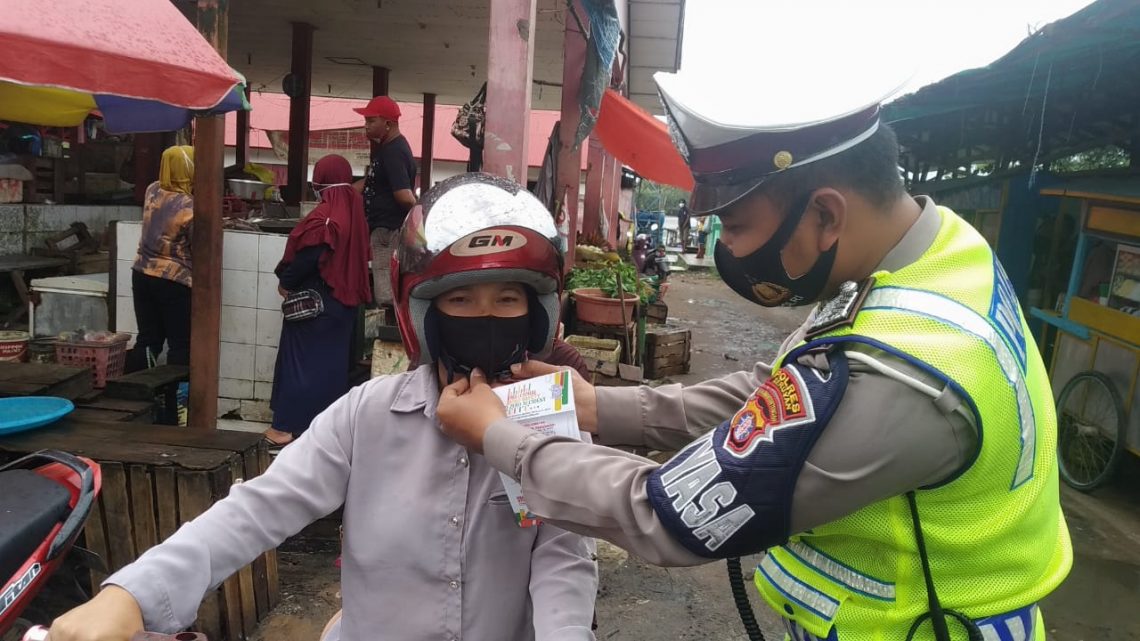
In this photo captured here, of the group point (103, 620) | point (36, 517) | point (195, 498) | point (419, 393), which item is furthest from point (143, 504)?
point (103, 620)

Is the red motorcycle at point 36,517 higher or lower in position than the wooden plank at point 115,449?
higher

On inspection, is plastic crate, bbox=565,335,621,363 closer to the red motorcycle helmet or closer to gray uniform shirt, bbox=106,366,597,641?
the red motorcycle helmet

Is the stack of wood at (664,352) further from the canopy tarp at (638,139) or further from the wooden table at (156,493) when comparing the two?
the wooden table at (156,493)

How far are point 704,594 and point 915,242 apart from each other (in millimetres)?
3401

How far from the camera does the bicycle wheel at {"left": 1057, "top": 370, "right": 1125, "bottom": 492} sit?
581cm

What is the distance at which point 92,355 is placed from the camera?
203 inches

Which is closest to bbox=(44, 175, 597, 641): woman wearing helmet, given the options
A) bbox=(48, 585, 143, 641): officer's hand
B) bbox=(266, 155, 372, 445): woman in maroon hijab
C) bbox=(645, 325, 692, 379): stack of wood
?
bbox=(48, 585, 143, 641): officer's hand

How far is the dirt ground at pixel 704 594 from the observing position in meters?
3.77

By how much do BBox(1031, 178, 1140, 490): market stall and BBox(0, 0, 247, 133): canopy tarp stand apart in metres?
6.52

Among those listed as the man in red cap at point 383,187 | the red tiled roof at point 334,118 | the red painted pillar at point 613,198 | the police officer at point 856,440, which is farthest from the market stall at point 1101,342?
the red tiled roof at point 334,118

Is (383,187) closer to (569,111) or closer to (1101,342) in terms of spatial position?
(569,111)

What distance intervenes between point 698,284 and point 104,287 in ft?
57.3

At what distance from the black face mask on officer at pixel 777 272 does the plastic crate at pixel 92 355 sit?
199 inches

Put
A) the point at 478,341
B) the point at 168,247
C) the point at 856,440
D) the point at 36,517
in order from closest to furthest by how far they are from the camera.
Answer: the point at 856,440 < the point at 478,341 < the point at 36,517 < the point at 168,247
